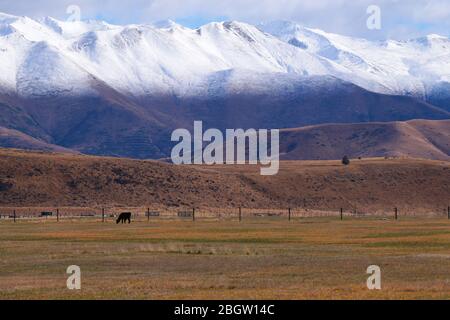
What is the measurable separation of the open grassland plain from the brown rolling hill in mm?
76680

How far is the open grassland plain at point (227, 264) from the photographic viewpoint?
113 ft

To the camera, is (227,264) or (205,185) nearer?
(227,264)

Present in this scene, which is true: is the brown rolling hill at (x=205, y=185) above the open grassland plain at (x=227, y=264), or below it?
above

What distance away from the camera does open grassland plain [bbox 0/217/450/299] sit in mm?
34594

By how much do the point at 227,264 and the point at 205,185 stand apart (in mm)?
117382

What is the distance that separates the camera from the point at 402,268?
4328 centimetres

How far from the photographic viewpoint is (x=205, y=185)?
163750mm

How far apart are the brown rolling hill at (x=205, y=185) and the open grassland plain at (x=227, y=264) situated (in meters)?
76.7

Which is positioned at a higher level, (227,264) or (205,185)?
(205,185)

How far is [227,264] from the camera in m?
46.4

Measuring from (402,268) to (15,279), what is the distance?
1468 cm

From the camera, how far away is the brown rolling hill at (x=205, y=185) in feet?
506

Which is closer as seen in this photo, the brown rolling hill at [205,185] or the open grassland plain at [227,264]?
the open grassland plain at [227,264]
